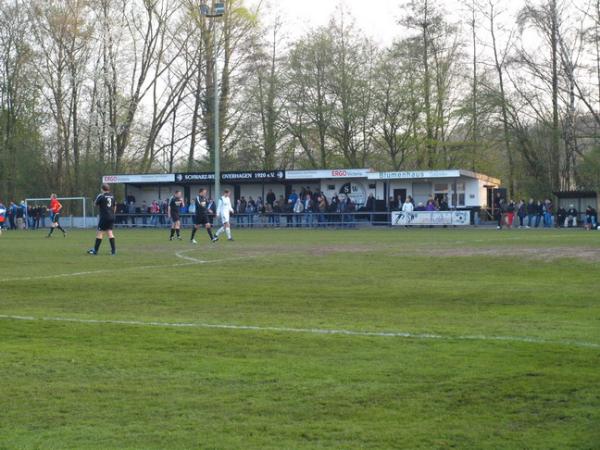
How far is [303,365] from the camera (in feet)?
26.3

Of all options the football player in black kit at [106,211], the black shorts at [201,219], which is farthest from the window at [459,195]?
the football player in black kit at [106,211]

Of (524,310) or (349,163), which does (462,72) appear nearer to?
(349,163)

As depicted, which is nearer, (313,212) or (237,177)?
(313,212)

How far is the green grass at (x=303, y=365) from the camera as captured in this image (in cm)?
589

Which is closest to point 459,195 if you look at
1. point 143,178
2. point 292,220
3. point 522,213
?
point 522,213

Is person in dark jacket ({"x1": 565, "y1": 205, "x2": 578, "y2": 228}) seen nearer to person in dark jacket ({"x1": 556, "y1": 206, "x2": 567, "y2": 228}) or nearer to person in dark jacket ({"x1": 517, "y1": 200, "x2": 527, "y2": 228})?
person in dark jacket ({"x1": 556, "y1": 206, "x2": 567, "y2": 228})

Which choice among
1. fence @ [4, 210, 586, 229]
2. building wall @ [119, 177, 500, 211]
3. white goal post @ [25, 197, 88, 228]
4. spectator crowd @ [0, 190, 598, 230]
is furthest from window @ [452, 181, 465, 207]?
white goal post @ [25, 197, 88, 228]

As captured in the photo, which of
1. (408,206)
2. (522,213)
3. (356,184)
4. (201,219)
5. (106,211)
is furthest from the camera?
(356,184)

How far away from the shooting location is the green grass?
5.89 meters

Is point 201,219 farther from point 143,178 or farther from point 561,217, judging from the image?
point 143,178

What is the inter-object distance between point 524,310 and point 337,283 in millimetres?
4630

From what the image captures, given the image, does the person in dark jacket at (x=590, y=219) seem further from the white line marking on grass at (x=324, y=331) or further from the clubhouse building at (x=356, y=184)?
the white line marking on grass at (x=324, y=331)

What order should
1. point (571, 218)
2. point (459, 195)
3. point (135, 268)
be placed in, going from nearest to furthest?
point (135, 268) → point (571, 218) → point (459, 195)

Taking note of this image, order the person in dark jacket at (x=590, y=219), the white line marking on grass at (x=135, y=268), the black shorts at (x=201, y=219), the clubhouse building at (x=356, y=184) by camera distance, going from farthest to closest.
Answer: the clubhouse building at (x=356, y=184), the person in dark jacket at (x=590, y=219), the black shorts at (x=201, y=219), the white line marking on grass at (x=135, y=268)
